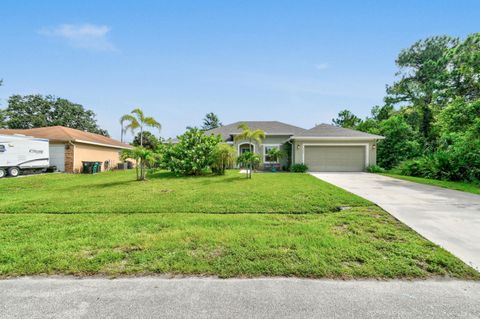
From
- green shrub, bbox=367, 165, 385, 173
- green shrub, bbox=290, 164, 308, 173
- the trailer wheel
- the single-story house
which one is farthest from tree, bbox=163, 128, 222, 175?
green shrub, bbox=367, 165, 385, 173

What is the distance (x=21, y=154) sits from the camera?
44.7ft

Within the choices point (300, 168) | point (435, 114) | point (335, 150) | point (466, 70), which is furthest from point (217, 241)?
point (435, 114)

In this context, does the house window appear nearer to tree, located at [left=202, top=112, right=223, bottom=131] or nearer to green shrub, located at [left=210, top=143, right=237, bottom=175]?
green shrub, located at [left=210, top=143, right=237, bottom=175]

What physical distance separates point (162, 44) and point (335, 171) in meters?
14.8

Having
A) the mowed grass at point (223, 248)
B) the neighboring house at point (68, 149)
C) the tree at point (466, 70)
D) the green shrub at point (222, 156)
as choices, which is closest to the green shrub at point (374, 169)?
the tree at point (466, 70)

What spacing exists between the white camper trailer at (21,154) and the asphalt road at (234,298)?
15.9 meters

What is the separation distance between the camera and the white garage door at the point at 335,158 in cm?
1648

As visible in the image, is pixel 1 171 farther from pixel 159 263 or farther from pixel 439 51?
pixel 439 51

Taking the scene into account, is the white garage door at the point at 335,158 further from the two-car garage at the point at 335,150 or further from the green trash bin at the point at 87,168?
the green trash bin at the point at 87,168

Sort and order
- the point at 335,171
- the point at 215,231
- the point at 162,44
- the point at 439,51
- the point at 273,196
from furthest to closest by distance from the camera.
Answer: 1. the point at 439,51
2. the point at 335,171
3. the point at 162,44
4. the point at 273,196
5. the point at 215,231

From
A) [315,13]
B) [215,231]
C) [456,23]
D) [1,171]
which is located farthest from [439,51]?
[1,171]

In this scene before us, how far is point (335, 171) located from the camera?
53.9 ft

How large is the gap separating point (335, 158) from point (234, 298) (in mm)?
16419

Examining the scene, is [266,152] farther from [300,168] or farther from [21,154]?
[21,154]
